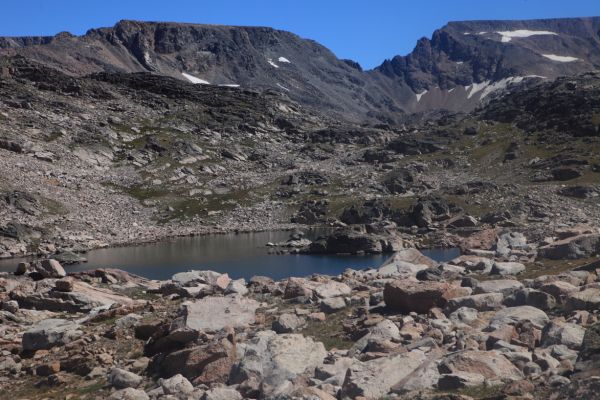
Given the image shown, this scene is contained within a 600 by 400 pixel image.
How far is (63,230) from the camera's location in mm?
92625

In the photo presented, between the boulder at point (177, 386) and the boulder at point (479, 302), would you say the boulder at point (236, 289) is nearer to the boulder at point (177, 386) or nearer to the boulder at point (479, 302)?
the boulder at point (479, 302)

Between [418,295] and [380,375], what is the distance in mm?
8005

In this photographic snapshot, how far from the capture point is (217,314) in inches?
910

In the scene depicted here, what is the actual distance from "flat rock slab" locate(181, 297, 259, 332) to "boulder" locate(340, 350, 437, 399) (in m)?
7.89

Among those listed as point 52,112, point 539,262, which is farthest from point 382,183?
point 539,262

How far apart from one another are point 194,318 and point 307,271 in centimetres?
4918

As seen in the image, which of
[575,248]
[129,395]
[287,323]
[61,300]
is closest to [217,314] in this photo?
[287,323]

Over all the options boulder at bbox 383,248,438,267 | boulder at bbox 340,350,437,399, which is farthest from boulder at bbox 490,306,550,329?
boulder at bbox 383,248,438,267

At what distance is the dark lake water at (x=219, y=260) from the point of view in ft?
233

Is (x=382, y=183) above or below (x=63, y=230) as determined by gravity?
above

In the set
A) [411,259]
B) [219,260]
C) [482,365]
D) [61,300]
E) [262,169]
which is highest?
[262,169]

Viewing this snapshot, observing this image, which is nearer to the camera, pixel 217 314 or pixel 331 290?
pixel 217 314

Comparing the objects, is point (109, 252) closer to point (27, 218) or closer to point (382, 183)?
point (27, 218)

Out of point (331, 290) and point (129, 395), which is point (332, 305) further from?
point (129, 395)
